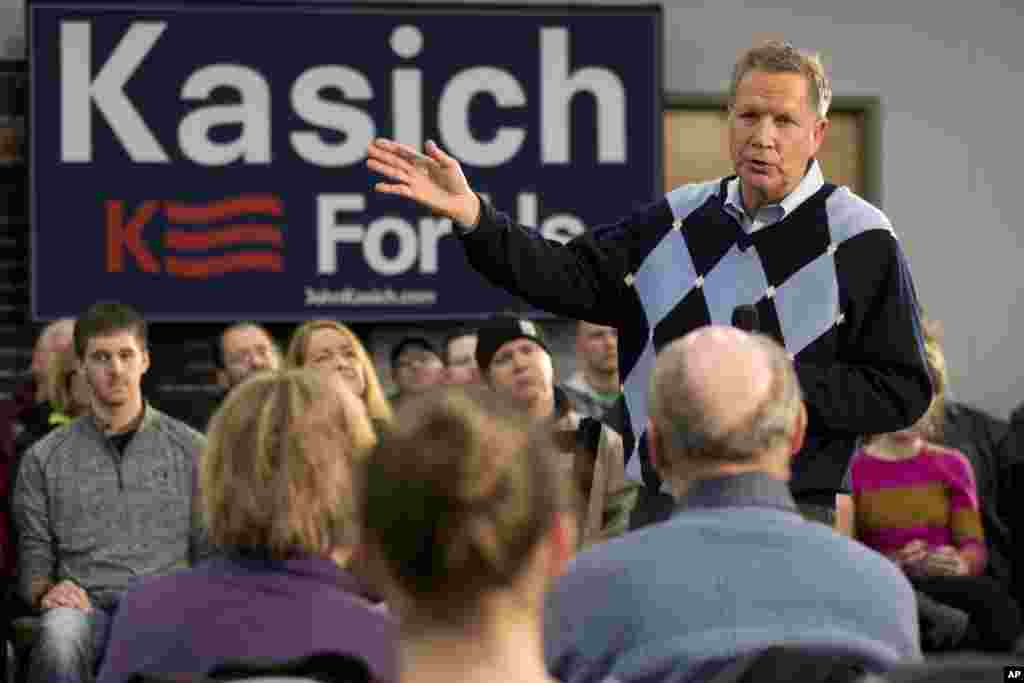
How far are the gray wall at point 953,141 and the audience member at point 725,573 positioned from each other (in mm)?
5901

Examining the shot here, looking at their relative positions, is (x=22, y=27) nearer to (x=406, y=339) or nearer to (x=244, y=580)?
(x=406, y=339)

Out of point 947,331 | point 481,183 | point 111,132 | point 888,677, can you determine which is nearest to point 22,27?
point 111,132

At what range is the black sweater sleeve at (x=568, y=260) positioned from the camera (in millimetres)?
3062

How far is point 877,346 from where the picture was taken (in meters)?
3.05

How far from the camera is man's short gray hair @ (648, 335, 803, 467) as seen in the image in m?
2.30

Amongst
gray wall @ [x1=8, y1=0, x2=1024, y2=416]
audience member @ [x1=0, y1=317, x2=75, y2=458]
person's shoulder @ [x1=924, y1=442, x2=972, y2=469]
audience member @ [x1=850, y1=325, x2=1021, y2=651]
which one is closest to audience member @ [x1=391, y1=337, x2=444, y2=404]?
audience member @ [x1=0, y1=317, x2=75, y2=458]

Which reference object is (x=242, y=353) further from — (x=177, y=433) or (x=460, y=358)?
(x=177, y=433)

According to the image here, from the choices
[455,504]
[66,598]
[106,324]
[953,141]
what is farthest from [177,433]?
[953,141]

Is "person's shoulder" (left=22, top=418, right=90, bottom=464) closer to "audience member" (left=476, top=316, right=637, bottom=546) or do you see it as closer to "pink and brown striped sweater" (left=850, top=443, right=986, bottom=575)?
"audience member" (left=476, top=316, right=637, bottom=546)

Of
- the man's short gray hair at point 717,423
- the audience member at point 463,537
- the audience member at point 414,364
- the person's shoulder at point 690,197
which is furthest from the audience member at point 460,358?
the audience member at point 463,537

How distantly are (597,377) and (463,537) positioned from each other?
17.6 feet

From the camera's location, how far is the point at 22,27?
7504 mm

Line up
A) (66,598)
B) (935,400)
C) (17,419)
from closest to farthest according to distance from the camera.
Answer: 1. (66,598)
2. (17,419)
3. (935,400)

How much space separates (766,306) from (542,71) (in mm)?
4598
